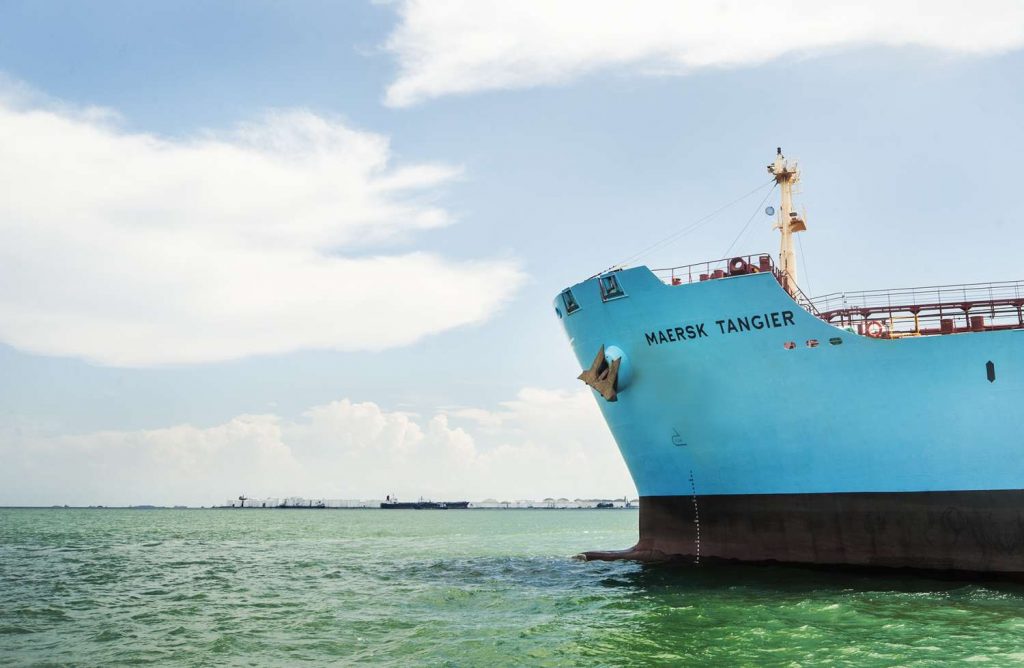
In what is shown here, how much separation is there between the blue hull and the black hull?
0.16ft

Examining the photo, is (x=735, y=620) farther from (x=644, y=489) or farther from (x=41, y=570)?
(x=41, y=570)

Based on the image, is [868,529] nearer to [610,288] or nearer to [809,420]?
[809,420]

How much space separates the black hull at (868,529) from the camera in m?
18.0

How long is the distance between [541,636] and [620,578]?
7.06m

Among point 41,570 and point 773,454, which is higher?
point 773,454

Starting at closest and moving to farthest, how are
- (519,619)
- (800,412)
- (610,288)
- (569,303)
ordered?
(519,619) → (800,412) → (610,288) → (569,303)

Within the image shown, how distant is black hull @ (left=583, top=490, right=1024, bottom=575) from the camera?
18.0m

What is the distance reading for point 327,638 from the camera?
15.0 metres

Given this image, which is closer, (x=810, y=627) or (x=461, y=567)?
(x=810, y=627)

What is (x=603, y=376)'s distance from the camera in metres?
22.0

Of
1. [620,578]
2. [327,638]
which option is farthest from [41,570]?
[620,578]

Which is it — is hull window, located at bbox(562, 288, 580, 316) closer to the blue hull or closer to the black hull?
the blue hull

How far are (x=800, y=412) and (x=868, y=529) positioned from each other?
11.1 feet

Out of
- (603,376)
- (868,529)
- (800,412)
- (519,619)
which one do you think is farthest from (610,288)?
(519,619)
